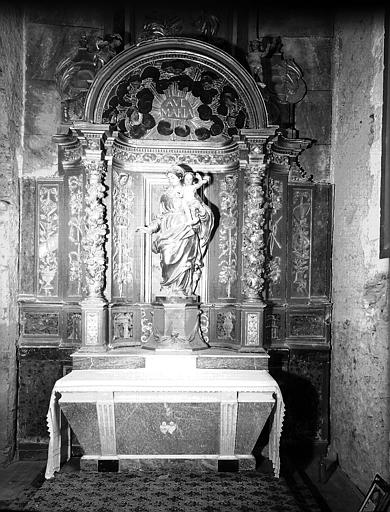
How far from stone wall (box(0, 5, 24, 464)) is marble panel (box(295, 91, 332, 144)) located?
334 centimetres

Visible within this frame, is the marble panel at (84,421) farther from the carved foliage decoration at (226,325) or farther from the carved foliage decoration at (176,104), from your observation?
the carved foliage decoration at (176,104)

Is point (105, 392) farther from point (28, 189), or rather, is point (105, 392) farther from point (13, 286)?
point (28, 189)

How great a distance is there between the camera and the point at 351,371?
5.81 meters

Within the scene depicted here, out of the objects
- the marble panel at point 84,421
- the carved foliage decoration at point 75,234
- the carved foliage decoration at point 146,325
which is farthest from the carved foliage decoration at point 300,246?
the marble panel at point 84,421

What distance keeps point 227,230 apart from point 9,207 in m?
2.51

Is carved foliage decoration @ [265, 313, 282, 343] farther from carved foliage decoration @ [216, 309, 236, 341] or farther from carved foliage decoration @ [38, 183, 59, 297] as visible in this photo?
carved foliage decoration @ [38, 183, 59, 297]

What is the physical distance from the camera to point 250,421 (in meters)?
5.14

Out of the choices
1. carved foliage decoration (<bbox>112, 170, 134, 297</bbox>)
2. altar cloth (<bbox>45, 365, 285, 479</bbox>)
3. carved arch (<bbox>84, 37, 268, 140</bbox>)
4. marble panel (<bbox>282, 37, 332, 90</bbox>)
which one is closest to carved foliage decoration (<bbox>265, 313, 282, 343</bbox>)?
altar cloth (<bbox>45, 365, 285, 479</bbox>)

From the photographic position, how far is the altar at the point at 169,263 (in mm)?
5148

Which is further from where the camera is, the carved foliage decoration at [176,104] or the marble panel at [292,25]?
the marble panel at [292,25]

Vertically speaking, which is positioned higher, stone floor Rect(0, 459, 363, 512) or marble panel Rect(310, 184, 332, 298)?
marble panel Rect(310, 184, 332, 298)

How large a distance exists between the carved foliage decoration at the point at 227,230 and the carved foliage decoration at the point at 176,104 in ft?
2.07

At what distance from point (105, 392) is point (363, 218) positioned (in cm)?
313

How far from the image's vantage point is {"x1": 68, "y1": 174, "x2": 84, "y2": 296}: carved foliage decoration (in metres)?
6.25
